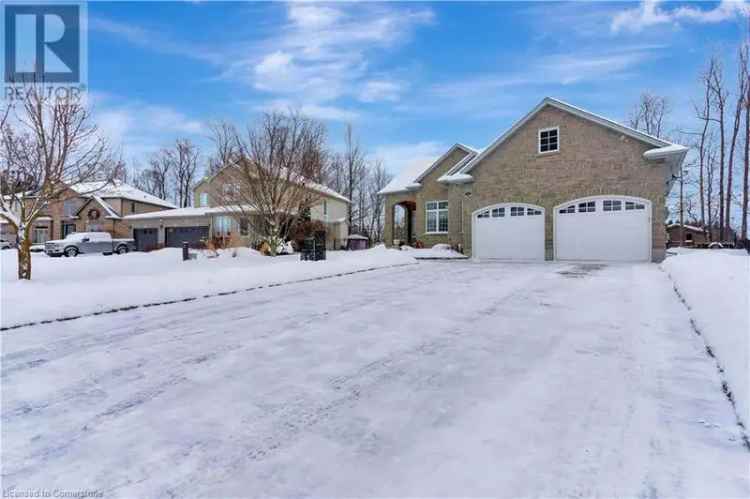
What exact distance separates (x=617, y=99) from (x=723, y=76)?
18.5ft

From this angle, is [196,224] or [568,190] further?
[196,224]

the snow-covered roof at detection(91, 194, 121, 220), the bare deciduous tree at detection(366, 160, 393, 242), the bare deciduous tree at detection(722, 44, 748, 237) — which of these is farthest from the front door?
the bare deciduous tree at detection(722, 44, 748, 237)

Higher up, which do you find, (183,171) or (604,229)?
(183,171)

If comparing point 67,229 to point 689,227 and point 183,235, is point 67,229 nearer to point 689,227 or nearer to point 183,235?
point 183,235

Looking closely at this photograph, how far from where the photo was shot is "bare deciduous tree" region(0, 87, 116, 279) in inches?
290

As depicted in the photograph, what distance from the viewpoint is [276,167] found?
536 inches

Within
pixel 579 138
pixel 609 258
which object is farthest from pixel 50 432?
pixel 579 138

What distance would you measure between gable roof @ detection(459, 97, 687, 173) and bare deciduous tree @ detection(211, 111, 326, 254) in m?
7.28

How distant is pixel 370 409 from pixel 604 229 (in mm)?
14379

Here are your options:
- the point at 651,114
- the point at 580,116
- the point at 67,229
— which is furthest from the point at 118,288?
the point at 651,114

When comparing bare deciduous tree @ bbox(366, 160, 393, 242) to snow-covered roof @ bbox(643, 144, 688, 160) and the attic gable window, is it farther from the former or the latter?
snow-covered roof @ bbox(643, 144, 688, 160)

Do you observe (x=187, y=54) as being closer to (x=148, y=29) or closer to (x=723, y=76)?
(x=148, y=29)

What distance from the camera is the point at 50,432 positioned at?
7.55 ft
